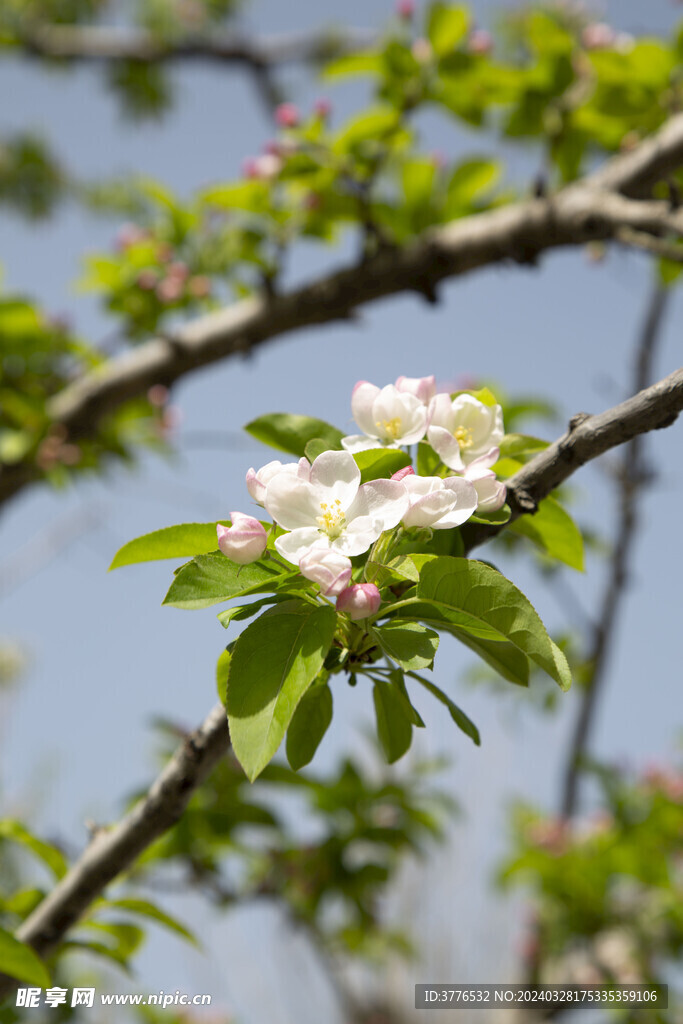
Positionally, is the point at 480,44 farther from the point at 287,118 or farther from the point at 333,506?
the point at 333,506

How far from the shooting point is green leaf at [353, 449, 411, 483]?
24.5 inches

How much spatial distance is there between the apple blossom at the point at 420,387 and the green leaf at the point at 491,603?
0.19 meters

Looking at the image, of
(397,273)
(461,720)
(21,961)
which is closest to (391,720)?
(461,720)

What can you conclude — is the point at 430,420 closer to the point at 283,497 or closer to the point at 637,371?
the point at 283,497

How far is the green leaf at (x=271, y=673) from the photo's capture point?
1.68ft

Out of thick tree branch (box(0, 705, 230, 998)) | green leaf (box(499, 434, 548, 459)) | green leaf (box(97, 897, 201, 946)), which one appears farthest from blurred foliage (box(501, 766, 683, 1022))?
green leaf (box(499, 434, 548, 459))

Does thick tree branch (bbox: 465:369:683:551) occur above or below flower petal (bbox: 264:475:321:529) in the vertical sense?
above

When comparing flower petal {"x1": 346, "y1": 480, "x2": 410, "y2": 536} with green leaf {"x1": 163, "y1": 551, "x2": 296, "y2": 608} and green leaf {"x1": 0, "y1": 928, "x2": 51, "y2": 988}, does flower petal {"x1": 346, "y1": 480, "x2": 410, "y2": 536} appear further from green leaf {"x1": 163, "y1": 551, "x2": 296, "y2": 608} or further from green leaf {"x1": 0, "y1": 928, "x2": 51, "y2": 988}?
green leaf {"x1": 0, "y1": 928, "x2": 51, "y2": 988}

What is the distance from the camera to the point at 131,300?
2146 millimetres

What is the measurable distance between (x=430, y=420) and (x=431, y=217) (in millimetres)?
1329

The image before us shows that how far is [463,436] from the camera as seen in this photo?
673 mm

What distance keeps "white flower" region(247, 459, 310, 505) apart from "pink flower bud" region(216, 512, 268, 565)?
30mm

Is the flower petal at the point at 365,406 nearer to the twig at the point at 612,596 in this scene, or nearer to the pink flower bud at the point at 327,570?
the pink flower bud at the point at 327,570

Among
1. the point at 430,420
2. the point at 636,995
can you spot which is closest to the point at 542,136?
the point at 430,420
